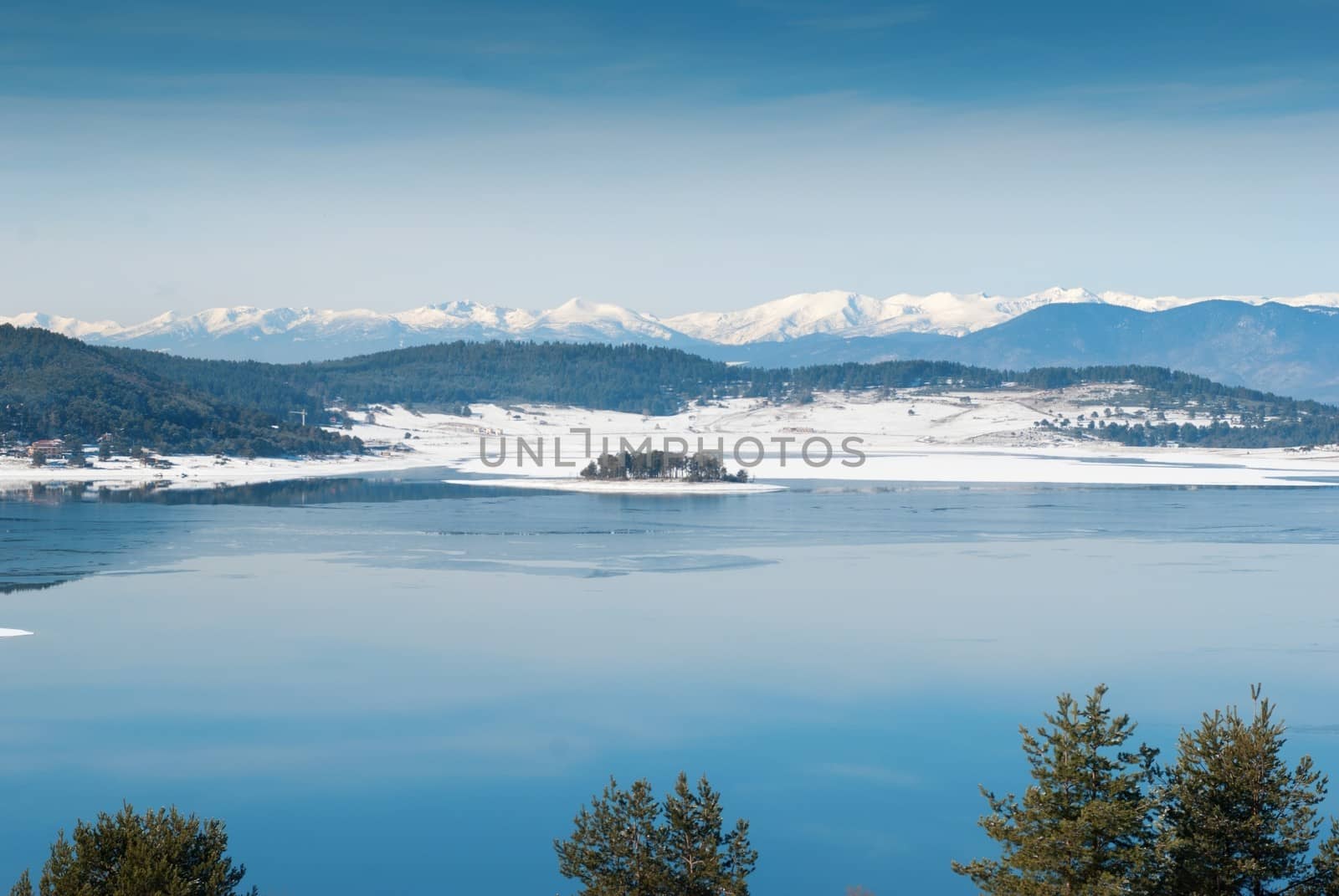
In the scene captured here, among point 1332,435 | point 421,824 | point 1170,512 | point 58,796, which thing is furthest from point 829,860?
point 1332,435

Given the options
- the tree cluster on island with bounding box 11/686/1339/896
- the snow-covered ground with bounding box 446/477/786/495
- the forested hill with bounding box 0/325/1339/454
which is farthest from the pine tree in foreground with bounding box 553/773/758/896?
the forested hill with bounding box 0/325/1339/454

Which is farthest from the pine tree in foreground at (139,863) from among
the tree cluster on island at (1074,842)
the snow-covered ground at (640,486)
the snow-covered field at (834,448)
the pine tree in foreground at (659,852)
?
the snow-covered field at (834,448)

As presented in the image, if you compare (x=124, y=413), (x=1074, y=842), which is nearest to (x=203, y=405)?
(x=124, y=413)

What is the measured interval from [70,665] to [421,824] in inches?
506

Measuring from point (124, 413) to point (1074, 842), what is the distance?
117m

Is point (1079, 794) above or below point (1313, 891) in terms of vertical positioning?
above

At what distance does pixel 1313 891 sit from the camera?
14.4 metres

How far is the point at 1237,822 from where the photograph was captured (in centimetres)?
1395

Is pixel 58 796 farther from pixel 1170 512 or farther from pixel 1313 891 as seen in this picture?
pixel 1170 512

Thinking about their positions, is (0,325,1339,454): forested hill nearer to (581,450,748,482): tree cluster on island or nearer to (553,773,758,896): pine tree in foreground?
(581,450,748,482): tree cluster on island

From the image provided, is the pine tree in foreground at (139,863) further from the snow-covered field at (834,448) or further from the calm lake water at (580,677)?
the snow-covered field at (834,448)

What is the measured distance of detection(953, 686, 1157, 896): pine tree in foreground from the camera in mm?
13234

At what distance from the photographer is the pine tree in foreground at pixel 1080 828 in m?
13.2

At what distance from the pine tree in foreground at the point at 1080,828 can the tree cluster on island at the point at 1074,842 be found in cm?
2
